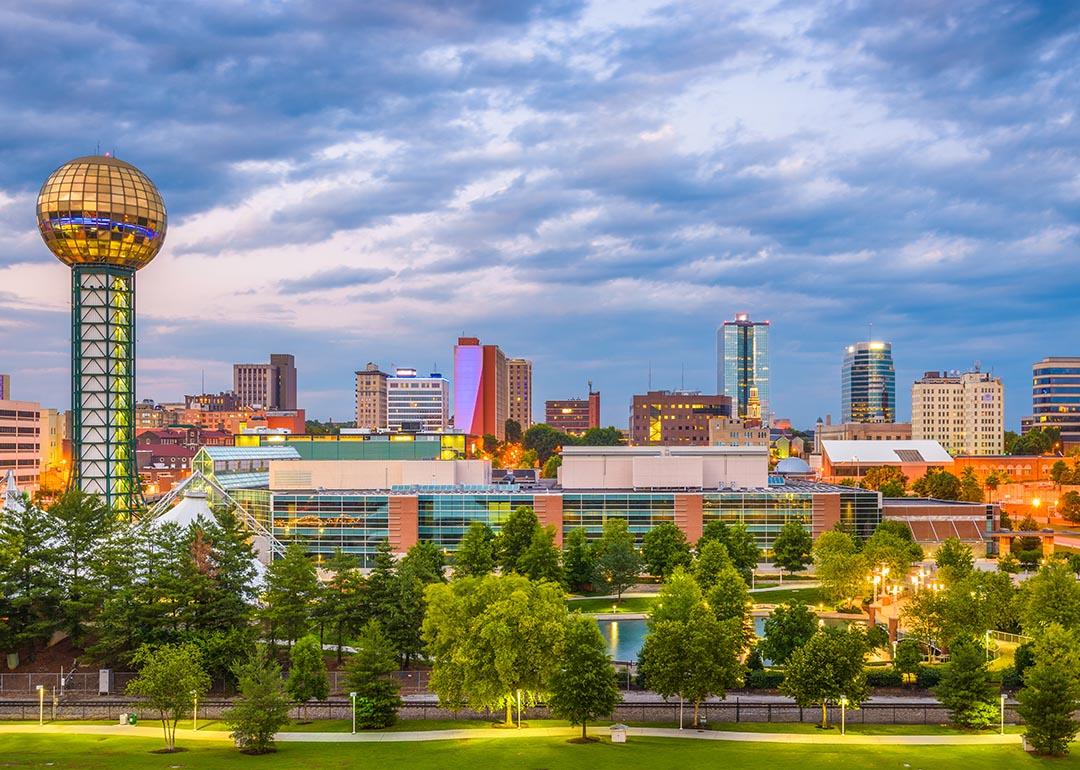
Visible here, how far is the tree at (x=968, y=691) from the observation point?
4781 centimetres

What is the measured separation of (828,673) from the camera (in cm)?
4794

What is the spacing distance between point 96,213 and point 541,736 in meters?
82.4

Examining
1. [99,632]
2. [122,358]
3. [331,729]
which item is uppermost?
[122,358]

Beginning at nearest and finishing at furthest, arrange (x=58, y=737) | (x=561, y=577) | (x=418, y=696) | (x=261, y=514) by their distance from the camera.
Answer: (x=58, y=737)
(x=418, y=696)
(x=561, y=577)
(x=261, y=514)

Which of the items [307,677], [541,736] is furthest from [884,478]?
[307,677]

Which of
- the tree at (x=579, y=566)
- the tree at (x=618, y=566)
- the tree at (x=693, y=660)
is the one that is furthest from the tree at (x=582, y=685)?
the tree at (x=579, y=566)

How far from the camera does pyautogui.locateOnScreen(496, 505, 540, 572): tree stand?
287 ft

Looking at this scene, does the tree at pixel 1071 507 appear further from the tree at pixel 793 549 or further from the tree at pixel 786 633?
the tree at pixel 786 633

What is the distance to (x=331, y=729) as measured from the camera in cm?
4822

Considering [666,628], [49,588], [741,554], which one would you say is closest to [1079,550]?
[741,554]

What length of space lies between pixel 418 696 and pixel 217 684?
480 inches

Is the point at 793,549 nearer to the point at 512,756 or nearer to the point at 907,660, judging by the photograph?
the point at 907,660

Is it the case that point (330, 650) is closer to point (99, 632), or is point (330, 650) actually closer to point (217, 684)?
point (217, 684)

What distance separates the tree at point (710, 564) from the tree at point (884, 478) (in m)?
74.1
